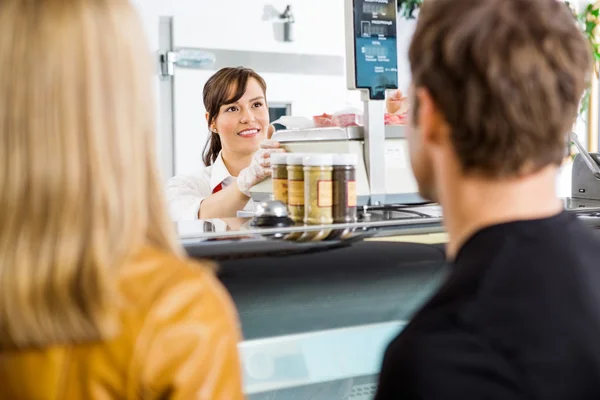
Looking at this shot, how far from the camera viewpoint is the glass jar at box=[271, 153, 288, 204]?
198 cm

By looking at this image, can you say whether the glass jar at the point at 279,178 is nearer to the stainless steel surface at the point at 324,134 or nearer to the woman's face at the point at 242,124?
the stainless steel surface at the point at 324,134

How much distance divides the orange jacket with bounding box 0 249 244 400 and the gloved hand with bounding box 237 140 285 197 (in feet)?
4.86

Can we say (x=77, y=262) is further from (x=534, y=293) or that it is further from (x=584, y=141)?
(x=584, y=141)

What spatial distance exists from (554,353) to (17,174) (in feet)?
2.03

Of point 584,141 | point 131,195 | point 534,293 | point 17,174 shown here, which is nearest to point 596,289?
point 534,293

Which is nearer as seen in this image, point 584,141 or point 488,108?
point 488,108

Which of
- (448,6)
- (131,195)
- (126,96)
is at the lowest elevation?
→ (131,195)

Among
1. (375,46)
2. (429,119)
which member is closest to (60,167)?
(429,119)

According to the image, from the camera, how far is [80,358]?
853 mm

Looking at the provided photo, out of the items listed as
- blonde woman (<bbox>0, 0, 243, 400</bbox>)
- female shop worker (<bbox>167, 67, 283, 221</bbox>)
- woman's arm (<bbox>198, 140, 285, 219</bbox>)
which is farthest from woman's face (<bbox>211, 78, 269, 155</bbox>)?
blonde woman (<bbox>0, 0, 243, 400</bbox>)

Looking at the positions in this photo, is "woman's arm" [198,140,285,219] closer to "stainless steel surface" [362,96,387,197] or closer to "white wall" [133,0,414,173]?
"stainless steel surface" [362,96,387,197]

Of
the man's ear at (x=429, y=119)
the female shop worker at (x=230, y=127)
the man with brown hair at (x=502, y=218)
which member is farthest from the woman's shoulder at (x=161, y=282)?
the female shop worker at (x=230, y=127)

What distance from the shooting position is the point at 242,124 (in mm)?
3488

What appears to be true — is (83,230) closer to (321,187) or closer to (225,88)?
(321,187)
